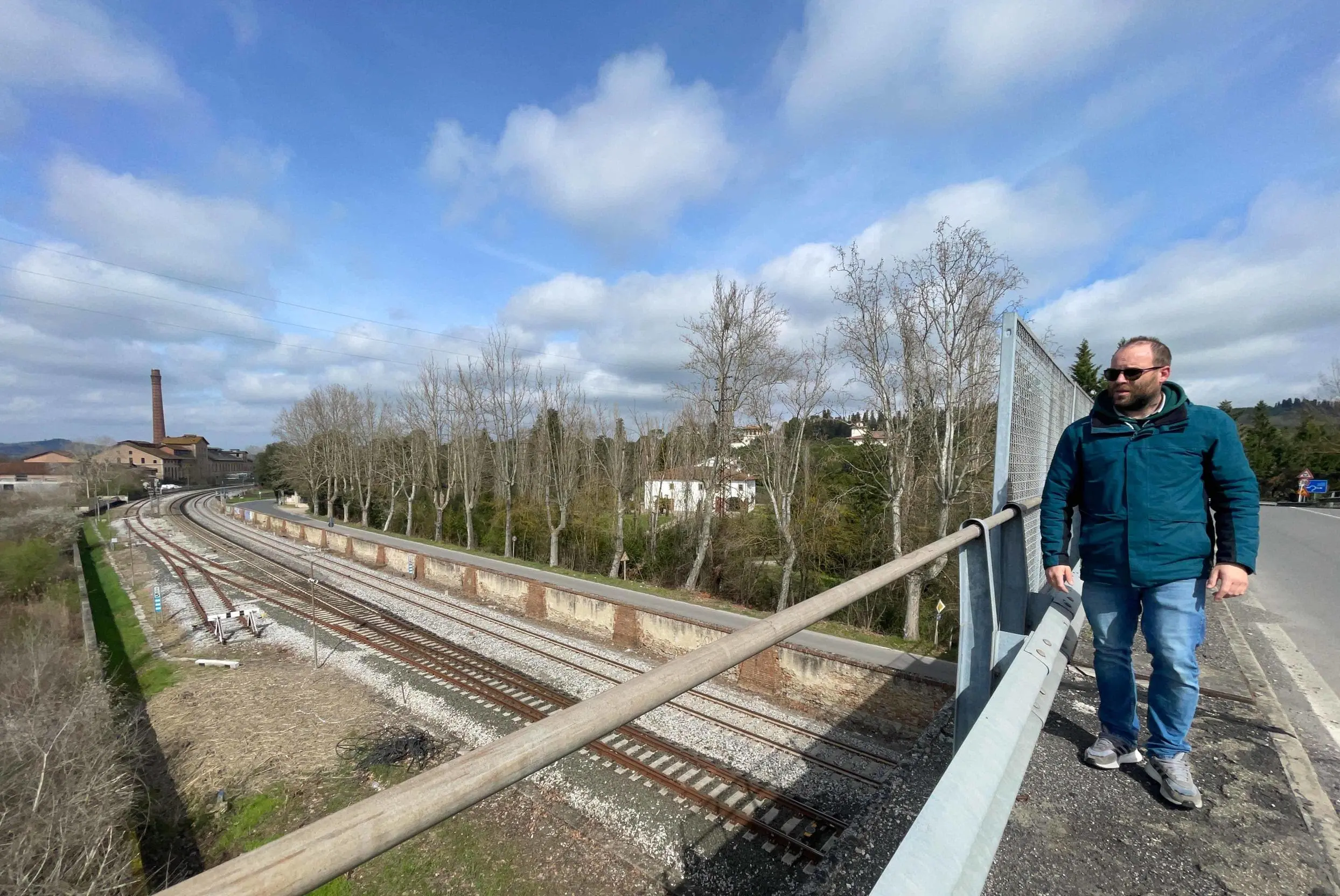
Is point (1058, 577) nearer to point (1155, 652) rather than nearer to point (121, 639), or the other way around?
point (1155, 652)

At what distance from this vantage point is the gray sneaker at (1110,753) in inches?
99.7

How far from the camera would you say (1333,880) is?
6.36 ft

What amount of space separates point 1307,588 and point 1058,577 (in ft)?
33.8

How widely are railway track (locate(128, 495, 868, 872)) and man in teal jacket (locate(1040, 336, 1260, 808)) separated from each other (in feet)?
8.28

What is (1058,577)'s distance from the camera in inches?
95.2

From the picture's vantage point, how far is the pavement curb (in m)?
2.11

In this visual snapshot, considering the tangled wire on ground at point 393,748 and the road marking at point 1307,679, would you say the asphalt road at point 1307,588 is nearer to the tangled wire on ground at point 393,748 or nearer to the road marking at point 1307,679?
the road marking at point 1307,679

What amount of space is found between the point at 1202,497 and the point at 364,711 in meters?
13.0

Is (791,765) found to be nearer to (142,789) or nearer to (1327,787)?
(1327,787)

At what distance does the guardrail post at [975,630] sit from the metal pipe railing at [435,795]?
4.81 ft

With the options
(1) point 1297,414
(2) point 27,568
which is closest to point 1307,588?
(2) point 27,568

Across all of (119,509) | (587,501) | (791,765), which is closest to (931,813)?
(791,765)

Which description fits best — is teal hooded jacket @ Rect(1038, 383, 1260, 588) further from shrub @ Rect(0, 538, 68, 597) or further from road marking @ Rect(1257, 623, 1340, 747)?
shrub @ Rect(0, 538, 68, 597)

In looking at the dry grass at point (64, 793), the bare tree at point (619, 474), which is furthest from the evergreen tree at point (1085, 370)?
the dry grass at point (64, 793)
